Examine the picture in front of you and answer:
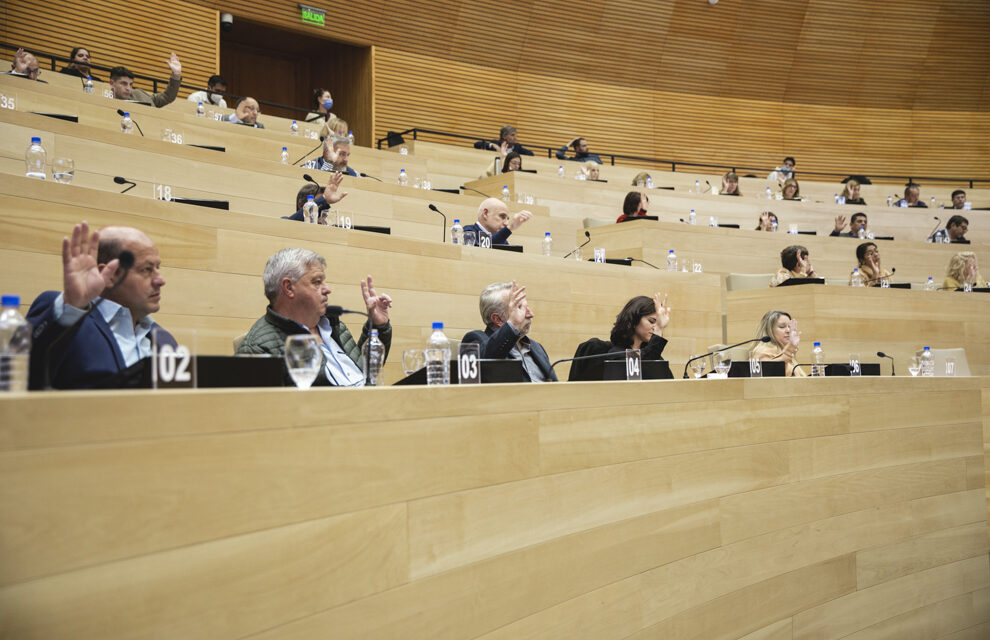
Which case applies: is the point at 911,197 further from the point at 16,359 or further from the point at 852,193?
the point at 16,359

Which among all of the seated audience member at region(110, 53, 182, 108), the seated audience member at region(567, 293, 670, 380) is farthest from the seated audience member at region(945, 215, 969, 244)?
the seated audience member at region(110, 53, 182, 108)

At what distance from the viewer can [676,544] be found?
1.86 meters

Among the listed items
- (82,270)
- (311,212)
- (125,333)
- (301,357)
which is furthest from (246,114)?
(301,357)

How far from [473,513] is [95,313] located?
2.60 feet

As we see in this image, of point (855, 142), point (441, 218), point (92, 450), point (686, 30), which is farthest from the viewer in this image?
point (855, 142)

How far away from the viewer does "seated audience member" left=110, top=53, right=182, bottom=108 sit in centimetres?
524

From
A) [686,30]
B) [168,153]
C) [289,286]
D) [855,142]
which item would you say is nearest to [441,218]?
[168,153]

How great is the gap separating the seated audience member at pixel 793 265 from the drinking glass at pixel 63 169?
3.55m

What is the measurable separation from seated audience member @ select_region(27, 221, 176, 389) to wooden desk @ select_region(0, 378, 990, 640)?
1.05ft

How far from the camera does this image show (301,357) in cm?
139

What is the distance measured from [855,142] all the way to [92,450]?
10.3 metres

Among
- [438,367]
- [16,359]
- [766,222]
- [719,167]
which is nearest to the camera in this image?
[16,359]

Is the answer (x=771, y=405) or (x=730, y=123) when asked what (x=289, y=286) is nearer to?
(x=771, y=405)

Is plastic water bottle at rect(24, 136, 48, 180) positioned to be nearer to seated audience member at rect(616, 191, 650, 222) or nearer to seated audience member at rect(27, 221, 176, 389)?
seated audience member at rect(27, 221, 176, 389)
